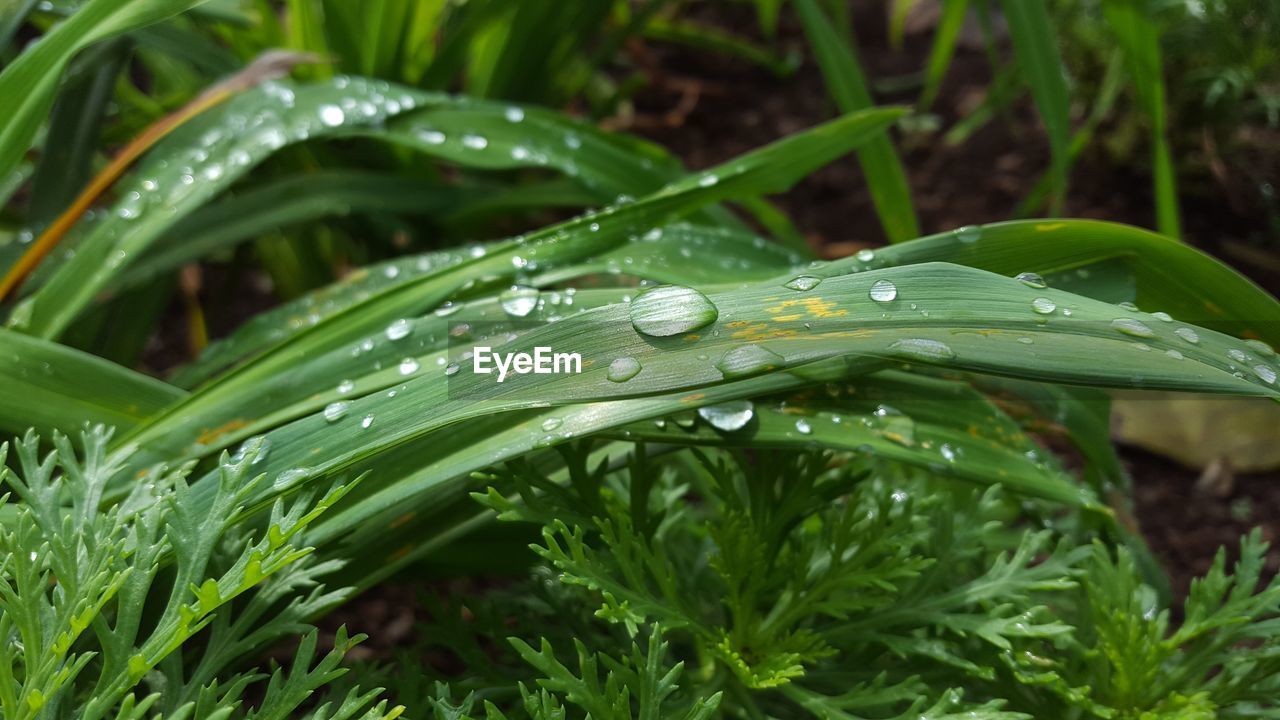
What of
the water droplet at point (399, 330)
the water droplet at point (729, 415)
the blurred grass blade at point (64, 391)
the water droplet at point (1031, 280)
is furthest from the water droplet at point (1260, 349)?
the blurred grass blade at point (64, 391)

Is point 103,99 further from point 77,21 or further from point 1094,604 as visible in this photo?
point 1094,604

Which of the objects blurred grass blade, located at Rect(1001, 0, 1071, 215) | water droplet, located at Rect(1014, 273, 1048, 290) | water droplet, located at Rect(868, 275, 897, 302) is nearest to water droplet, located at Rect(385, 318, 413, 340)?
water droplet, located at Rect(868, 275, 897, 302)

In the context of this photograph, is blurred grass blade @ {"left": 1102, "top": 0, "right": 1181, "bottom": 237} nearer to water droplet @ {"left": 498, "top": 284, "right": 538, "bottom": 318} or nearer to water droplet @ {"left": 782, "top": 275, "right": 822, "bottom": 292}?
water droplet @ {"left": 782, "top": 275, "right": 822, "bottom": 292}

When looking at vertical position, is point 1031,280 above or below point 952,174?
below

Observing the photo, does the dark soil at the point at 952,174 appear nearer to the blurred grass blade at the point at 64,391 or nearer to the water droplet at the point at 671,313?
the water droplet at the point at 671,313

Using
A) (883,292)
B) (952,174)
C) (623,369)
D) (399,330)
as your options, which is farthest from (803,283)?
(952,174)

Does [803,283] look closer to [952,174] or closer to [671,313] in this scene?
[671,313]

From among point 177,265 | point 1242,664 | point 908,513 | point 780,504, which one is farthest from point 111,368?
point 1242,664
